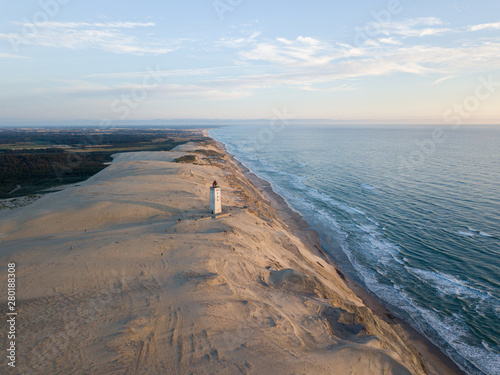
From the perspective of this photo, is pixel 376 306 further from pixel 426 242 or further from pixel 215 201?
pixel 215 201

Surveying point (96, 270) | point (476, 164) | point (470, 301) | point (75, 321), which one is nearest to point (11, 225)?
point (96, 270)

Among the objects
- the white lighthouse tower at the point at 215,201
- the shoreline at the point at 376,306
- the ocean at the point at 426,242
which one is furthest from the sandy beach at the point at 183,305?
the ocean at the point at 426,242

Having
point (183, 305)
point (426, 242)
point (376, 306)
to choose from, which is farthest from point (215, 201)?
point (426, 242)

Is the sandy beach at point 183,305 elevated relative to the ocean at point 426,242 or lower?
elevated

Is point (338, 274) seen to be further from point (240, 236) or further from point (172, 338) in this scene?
point (172, 338)

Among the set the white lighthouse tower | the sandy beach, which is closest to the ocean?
the sandy beach

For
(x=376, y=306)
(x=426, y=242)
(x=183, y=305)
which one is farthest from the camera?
(x=426, y=242)

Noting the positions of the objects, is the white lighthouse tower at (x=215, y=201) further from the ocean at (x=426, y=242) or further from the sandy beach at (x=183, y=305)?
the ocean at (x=426, y=242)

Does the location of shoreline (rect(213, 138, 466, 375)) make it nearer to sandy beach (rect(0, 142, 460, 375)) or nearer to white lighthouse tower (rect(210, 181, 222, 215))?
sandy beach (rect(0, 142, 460, 375))
